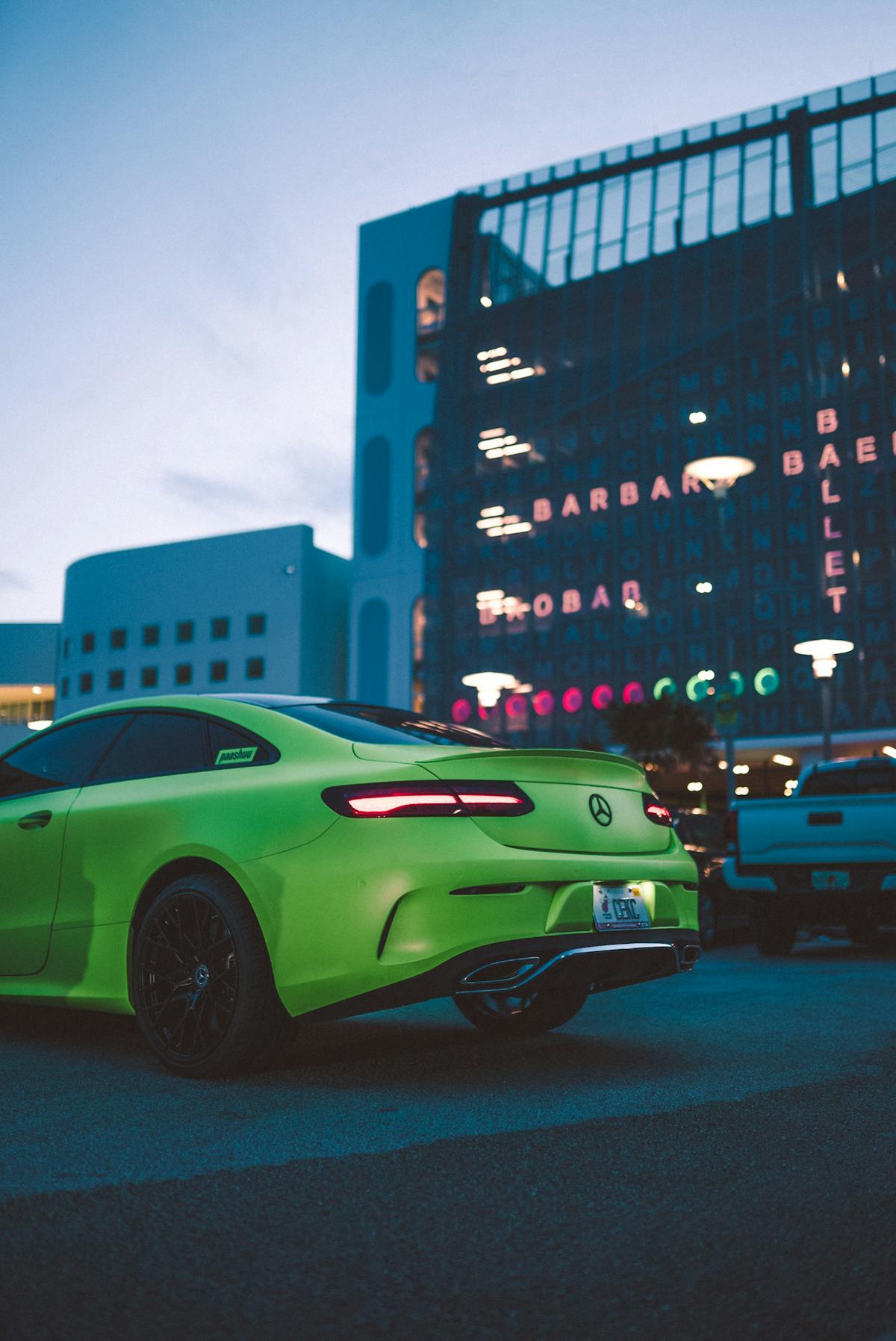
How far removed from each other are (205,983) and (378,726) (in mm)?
1215

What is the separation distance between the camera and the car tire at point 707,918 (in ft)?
41.3

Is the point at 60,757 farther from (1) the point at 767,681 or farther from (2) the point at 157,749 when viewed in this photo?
(1) the point at 767,681

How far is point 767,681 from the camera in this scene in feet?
182

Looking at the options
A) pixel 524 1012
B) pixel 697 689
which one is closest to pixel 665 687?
pixel 697 689

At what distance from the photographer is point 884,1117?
383cm

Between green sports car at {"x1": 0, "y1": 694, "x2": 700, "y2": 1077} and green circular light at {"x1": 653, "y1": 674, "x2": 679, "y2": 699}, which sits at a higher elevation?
green circular light at {"x1": 653, "y1": 674, "x2": 679, "y2": 699}

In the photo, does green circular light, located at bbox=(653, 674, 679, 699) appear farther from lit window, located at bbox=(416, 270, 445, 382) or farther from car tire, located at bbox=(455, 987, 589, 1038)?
car tire, located at bbox=(455, 987, 589, 1038)

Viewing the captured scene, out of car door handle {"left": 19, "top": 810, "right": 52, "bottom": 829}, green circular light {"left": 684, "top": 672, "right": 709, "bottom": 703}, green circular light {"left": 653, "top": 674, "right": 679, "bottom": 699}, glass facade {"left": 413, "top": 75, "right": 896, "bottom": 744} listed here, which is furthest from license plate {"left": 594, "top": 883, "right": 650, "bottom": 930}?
green circular light {"left": 653, "top": 674, "right": 679, "bottom": 699}

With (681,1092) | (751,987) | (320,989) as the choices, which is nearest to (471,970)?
(320,989)

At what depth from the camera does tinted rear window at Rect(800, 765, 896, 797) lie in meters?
11.8

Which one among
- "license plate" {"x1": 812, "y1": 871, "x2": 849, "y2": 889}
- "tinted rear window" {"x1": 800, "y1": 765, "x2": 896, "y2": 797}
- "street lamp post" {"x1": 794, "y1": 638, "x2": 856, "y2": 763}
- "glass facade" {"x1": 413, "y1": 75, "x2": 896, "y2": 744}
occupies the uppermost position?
"glass facade" {"x1": 413, "y1": 75, "x2": 896, "y2": 744}

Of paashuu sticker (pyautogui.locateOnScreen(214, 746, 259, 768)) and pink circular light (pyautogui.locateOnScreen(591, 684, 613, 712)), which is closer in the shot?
paashuu sticker (pyautogui.locateOnScreen(214, 746, 259, 768))

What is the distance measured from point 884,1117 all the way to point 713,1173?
98 cm

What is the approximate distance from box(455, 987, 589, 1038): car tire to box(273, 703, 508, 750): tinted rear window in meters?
1.29
